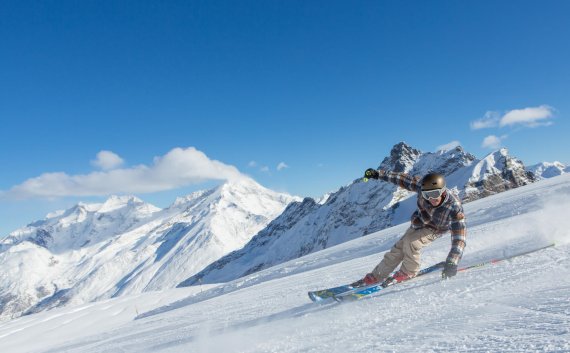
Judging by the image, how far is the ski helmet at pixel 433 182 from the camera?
233 inches

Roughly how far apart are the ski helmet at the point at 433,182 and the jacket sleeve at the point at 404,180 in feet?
1.44

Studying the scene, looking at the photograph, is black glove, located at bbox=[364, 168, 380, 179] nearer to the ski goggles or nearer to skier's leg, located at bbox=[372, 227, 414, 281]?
skier's leg, located at bbox=[372, 227, 414, 281]

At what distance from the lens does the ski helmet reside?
5.93 metres

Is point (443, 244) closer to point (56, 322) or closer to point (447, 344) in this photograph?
point (447, 344)

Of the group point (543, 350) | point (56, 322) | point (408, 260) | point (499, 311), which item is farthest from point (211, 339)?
point (56, 322)

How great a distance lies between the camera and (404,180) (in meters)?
7.33

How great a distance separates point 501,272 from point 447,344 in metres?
2.74

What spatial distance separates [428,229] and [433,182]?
0.96 metres

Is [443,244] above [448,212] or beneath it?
beneath

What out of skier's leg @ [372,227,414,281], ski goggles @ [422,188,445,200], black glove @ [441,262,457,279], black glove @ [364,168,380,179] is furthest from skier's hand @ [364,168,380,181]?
black glove @ [441,262,457,279]

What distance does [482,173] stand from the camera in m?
146

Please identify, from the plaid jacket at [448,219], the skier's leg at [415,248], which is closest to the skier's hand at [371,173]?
the plaid jacket at [448,219]

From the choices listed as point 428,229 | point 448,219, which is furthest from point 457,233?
point 428,229

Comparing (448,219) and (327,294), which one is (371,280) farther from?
(448,219)
